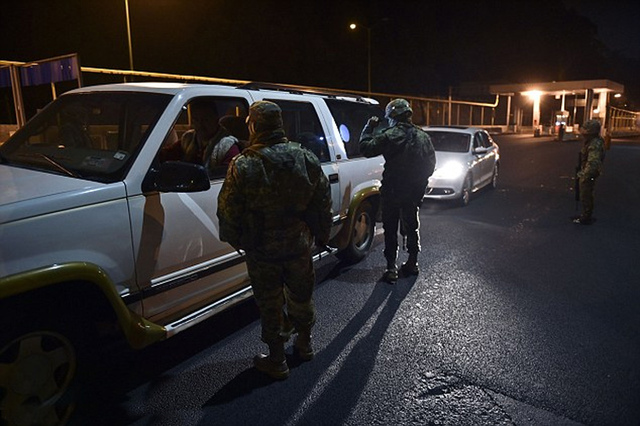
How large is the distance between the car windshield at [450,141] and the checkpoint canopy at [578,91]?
37.2 meters

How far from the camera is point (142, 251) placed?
3131 millimetres

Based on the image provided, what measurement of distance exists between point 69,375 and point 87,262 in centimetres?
66

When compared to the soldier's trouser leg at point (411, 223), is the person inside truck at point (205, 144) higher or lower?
higher

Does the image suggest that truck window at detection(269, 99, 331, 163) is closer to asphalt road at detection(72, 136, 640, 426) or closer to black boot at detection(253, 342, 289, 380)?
asphalt road at detection(72, 136, 640, 426)

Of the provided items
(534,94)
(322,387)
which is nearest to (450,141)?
(322,387)

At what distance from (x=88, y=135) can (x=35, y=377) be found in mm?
1853

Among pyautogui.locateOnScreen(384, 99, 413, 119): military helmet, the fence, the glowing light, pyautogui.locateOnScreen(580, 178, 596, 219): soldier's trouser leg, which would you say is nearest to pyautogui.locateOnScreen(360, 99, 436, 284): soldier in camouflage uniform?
pyautogui.locateOnScreen(384, 99, 413, 119): military helmet

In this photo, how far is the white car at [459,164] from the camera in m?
10.0

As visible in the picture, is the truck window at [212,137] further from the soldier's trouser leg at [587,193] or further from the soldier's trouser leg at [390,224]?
the soldier's trouser leg at [587,193]

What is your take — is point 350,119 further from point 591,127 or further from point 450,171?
point 450,171

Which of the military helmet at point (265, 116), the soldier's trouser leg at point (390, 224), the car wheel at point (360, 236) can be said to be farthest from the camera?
the car wheel at point (360, 236)

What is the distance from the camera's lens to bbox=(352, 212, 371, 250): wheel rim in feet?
20.1

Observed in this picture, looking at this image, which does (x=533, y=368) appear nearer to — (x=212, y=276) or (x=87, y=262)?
(x=212, y=276)

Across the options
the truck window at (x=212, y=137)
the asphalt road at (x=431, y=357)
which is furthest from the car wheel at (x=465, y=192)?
the truck window at (x=212, y=137)
